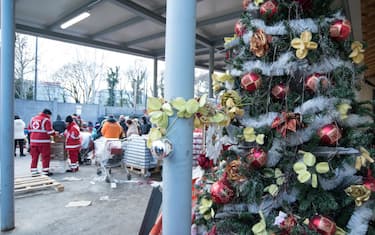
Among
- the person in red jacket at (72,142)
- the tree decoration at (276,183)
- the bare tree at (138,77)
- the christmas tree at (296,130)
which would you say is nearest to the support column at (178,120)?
the christmas tree at (296,130)

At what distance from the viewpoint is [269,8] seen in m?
1.68

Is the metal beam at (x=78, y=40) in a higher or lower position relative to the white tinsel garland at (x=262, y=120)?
higher

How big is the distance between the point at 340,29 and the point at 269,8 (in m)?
0.44

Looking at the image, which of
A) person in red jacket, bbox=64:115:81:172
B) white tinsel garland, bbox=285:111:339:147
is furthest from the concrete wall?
→ white tinsel garland, bbox=285:111:339:147

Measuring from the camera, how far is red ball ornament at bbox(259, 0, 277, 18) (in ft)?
5.51

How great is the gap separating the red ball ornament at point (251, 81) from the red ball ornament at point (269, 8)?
0.41 meters

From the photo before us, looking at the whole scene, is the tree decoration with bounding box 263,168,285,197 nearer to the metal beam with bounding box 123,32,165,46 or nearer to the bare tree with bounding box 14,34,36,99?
the metal beam with bounding box 123,32,165,46

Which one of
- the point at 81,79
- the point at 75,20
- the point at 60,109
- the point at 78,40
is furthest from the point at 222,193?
the point at 81,79

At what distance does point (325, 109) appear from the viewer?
156 cm

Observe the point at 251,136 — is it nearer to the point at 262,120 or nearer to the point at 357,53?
the point at 262,120

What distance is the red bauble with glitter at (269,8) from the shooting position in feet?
5.51

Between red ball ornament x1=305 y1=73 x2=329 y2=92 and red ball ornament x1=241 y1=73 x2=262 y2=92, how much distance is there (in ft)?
0.93

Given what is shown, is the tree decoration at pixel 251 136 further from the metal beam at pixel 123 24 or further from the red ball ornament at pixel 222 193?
the metal beam at pixel 123 24

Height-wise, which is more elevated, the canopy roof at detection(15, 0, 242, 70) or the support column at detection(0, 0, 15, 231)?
the canopy roof at detection(15, 0, 242, 70)
